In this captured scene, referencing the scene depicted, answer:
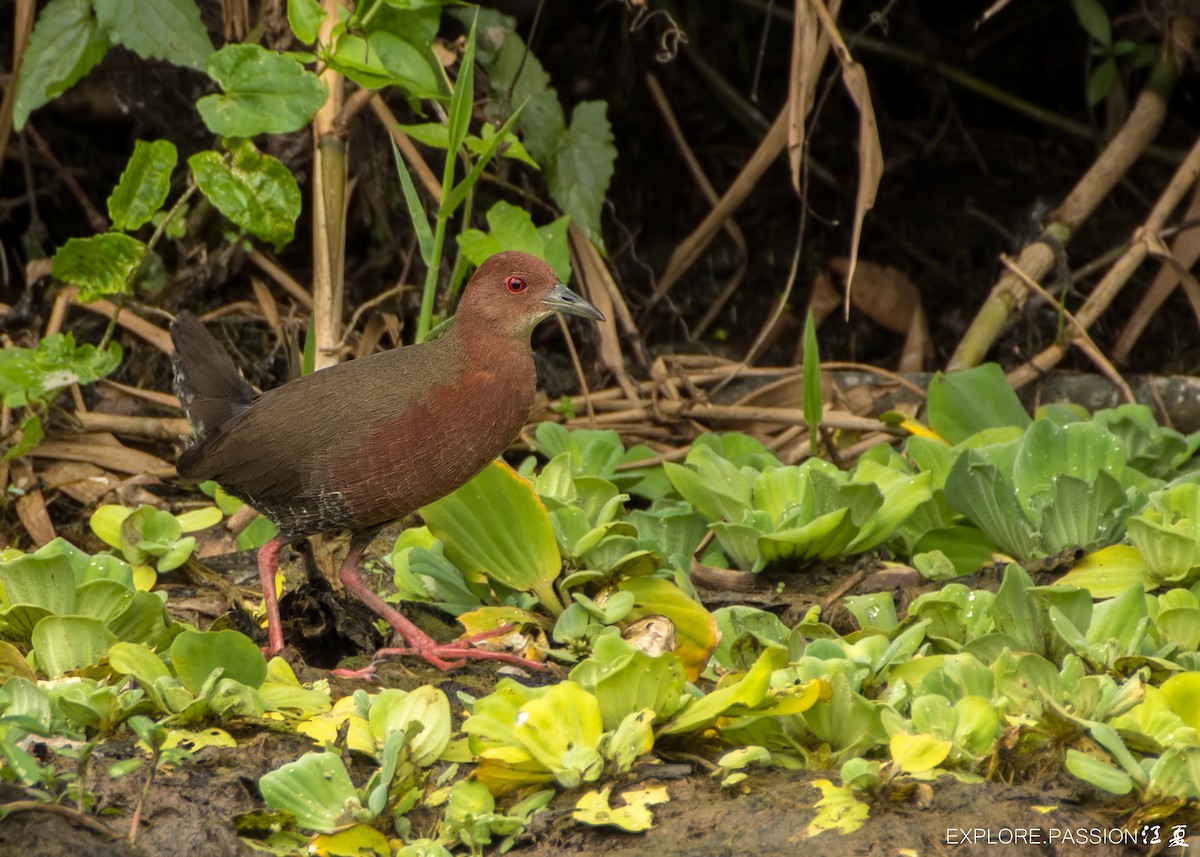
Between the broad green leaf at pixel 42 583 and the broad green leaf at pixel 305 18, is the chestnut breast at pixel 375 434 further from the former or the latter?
the broad green leaf at pixel 305 18

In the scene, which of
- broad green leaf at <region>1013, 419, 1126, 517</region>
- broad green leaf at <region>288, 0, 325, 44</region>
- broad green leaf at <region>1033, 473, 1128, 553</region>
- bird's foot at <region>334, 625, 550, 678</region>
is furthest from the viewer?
broad green leaf at <region>288, 0, 325, 44</region>

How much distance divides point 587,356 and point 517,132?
3.08 ft

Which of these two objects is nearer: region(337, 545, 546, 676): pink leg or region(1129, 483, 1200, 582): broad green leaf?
region(337, 545, 546, 676): pink leg

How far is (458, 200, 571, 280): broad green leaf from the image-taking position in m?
4.40

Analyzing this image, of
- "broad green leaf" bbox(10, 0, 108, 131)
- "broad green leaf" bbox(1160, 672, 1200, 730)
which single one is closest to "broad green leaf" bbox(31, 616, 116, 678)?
"broad green leaf" bbox(10, 0, 108, 131)

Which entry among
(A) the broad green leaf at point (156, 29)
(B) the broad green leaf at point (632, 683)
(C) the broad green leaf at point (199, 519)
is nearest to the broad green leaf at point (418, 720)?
(B) the broad green leaf at point (632, 683)

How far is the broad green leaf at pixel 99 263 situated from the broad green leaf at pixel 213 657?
183 centimetres

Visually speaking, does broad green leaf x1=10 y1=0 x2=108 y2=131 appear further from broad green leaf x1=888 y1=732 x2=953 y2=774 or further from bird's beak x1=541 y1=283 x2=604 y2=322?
broad green leaf x1=888 y1=732 x2=953 y2=774

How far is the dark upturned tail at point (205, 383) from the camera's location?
3.79 m

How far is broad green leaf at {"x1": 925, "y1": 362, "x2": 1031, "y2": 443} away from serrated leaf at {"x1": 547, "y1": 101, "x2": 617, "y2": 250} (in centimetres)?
→ 129

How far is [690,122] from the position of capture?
21.6 ft

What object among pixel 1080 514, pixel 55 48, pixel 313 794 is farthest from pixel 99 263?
pixel 1080 514

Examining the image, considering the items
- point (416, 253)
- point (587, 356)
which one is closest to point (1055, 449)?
point (587, 356)

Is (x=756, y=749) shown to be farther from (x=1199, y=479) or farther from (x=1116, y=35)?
(x=1116, y=35)
